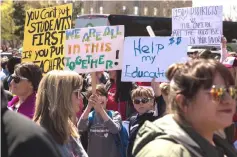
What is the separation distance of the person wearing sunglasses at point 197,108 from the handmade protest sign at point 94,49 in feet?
11.0

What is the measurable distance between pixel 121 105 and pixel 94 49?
75cm

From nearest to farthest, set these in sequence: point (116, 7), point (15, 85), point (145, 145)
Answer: point (145, 145)
point (15, 85)
point (116, 7)

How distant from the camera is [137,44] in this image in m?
6.10

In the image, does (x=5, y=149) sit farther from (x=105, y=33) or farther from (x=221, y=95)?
(x=105, y=33)

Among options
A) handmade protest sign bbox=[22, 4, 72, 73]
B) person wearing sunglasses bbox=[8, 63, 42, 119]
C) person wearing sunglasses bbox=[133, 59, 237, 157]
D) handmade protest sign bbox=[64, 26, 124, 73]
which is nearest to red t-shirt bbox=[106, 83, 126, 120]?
handmade protest sign bbox=[64, 26, 124, 73]

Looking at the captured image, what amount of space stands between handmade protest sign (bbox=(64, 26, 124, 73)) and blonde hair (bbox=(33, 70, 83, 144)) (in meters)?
2.22

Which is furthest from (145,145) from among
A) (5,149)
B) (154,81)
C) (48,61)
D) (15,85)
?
(48,61)

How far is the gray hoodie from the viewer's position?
17.1 feet

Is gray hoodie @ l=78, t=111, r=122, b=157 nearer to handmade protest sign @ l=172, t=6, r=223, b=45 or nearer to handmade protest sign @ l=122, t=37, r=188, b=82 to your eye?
handmade protest sign @ l=122, t=37, r=188, b=82

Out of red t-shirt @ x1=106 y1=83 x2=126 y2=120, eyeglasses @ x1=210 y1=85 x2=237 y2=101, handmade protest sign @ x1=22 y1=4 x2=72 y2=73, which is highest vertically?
handmade protest sign @ x1=22 y1=4 x2=72 y2=73

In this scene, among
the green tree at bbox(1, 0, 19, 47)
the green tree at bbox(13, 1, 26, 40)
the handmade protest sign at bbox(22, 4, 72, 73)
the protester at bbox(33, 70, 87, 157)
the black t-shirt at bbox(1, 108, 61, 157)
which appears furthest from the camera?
the green tree at bbox(1, 0, 19, 47)

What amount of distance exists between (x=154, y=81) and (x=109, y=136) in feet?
3.04

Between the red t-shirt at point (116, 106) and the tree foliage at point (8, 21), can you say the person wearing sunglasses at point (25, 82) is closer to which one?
the red t-shirt at point (116, 106)

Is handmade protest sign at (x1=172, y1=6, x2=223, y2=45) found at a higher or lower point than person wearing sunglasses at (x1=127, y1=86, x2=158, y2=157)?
higher
